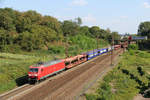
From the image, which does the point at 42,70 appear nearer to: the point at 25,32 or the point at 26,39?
the point at 26,39

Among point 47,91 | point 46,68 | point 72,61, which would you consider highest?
point 46,68

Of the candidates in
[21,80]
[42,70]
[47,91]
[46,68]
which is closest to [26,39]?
[21,80]

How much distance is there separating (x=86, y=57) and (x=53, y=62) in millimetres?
21611

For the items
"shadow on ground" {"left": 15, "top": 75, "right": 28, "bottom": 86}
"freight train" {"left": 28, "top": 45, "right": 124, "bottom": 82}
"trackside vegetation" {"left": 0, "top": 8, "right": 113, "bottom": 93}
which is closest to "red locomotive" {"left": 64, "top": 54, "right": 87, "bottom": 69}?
"freight train" {"left": 28, "top": 45, "right": 124, "bottom": 82}

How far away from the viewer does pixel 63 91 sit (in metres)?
22.8

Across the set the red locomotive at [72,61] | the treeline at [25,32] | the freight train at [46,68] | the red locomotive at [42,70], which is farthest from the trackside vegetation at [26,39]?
the red locomotive at [42,70]

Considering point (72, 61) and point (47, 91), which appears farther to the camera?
point (72, 61)

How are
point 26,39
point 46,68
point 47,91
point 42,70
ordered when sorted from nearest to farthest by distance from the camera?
point 47,91
point 42,70
point 46,68
point 26,39

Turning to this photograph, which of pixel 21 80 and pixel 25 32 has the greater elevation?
pixel 25 32

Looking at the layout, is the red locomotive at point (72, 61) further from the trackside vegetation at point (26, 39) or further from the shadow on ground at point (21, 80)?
the shadow on ground at point (21, 80)

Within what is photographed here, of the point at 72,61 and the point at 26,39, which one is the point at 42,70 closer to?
the point at 72,61

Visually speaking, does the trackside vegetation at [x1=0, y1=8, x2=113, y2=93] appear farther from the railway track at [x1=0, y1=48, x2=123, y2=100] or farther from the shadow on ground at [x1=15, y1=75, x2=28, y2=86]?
the railway track at [x1=0, y1=48, x2=123, y2=100]

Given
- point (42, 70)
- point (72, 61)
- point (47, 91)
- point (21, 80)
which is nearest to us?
point (47, 91)

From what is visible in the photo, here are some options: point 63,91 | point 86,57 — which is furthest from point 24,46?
point 63,91
